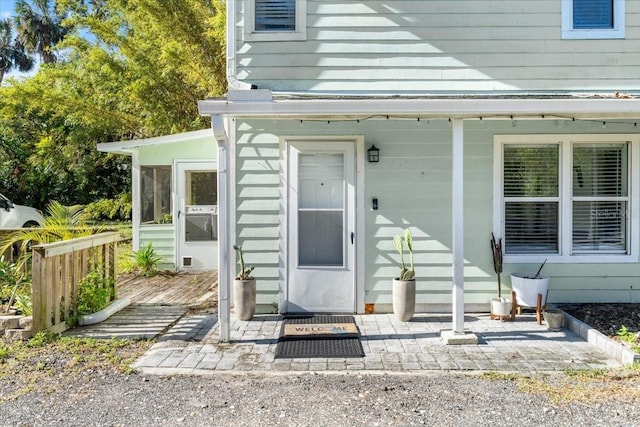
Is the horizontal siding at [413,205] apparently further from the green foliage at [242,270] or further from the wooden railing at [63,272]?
the wooden railing at [63,272]

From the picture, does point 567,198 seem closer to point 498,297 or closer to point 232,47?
point 498,297

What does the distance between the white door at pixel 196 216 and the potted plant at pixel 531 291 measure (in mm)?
5177

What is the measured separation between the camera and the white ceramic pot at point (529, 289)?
527 centimetres

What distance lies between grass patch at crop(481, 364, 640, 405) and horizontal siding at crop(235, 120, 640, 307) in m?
A: 1.93

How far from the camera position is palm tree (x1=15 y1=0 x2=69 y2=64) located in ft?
78.6

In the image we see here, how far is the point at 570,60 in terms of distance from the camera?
5.71m

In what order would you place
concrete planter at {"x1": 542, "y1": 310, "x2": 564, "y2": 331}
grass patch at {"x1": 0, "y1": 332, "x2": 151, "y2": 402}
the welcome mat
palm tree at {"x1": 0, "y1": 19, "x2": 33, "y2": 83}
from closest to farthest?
grass patch at {"x1": 0, "y1": 332, "x2": 151, "y2": 402}
the welcome mat
concrete planter at {"x1": 542, "y1": 310, "x2": 564, "y2": 331}
palm tree at {"x1": 0, "y1": 19, "x2": 33, "y2": 83}

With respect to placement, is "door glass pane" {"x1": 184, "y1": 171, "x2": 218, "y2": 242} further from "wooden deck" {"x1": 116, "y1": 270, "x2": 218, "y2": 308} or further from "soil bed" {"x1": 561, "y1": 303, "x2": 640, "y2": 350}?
"soil bed" {"x1": 561, "y1": 303, "x2": 640, "y2": 350}

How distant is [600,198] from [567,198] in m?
0.41

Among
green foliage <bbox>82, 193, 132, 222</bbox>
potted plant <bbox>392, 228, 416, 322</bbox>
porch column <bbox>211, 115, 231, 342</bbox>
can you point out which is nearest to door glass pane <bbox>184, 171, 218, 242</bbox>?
porch column <bbox>211, 115, 231, 342</bbox>

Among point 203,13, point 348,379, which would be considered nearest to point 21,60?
point 203,13

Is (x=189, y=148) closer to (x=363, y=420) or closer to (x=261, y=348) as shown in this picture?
(x=261, y=348)

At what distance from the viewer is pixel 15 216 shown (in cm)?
1076

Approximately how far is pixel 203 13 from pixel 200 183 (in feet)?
16.8
